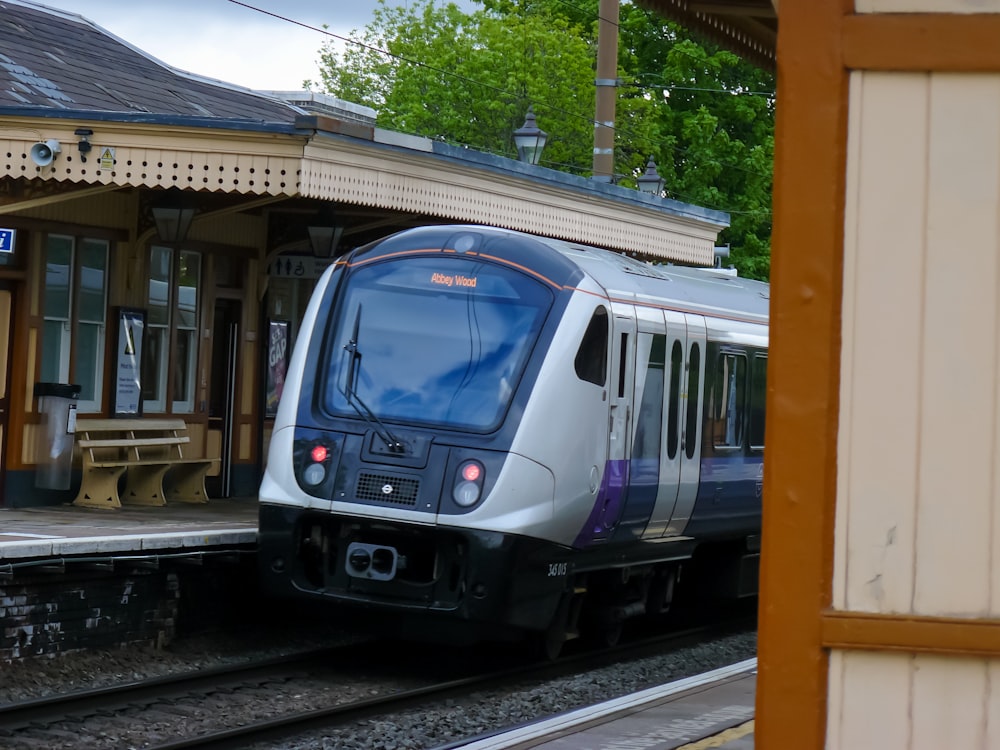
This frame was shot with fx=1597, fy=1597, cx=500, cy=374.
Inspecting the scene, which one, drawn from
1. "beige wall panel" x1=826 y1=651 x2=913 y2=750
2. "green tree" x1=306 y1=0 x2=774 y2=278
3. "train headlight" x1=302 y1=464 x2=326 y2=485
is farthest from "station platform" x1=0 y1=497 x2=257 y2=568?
"green tree" x1=306 y1=0 x2=774 y2=278

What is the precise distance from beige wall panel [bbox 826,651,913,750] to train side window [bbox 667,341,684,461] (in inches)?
344

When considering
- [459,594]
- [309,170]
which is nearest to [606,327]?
[459,594]

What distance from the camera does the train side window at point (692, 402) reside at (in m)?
12.7

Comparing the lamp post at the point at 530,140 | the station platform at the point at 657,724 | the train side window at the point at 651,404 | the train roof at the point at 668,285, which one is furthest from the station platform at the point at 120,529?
the lamp post at the point at 530,140

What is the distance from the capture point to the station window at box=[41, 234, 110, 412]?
14.6 metres

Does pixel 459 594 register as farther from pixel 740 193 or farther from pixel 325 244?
pixel 740 193

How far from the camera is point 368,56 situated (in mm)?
66062

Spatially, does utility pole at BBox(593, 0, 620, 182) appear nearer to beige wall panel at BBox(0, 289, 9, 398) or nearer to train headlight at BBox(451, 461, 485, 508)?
beige wall panel at BBox(0, 289, 9, 398)

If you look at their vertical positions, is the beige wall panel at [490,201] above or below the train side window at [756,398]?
above

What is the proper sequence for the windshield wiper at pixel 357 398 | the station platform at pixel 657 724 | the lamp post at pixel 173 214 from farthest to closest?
the lamp post at pixel 173 214
the windshield wiper at pixel 357 398
the station platform at pixel 657 724

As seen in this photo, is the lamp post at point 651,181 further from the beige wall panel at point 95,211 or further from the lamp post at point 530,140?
the beige wall panel at point 95,211

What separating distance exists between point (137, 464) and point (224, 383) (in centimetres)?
249

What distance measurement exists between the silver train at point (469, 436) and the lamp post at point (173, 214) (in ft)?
12.6

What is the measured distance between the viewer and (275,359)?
17.6 m
